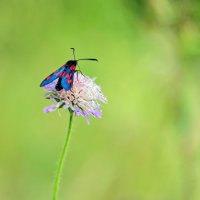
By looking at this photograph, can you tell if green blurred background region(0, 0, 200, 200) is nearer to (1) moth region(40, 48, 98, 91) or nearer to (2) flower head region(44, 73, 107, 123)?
(2) flower head region(44, 73, 107, 123)

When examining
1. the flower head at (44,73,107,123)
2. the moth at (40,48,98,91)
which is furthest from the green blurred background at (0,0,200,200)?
the moth at (40,48,98,91)

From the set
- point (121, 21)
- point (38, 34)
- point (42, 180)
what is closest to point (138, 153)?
point (42, 180)

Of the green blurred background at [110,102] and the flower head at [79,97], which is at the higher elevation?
the green blurred background at [110,102]

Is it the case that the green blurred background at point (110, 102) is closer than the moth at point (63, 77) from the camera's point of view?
No

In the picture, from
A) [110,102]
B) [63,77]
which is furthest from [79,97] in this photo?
[110,102]

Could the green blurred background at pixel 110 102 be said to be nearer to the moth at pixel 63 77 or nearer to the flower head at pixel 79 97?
the flower head at pixel 79 97

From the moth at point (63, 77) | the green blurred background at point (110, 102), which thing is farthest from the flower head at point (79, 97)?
the green blurred background at point (110, 102)

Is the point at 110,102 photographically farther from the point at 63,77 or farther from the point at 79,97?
the point at 63,77
